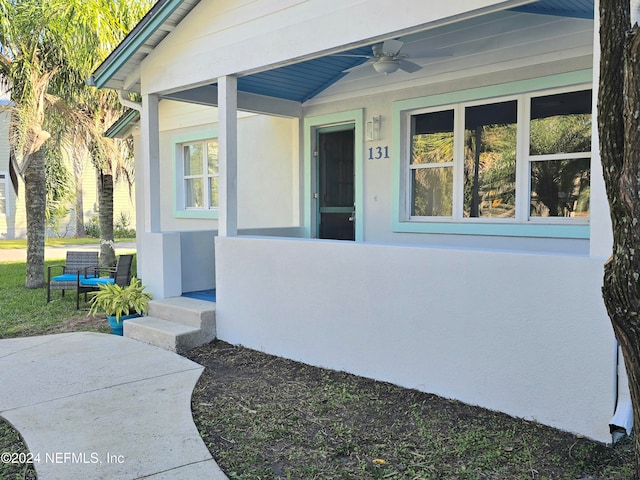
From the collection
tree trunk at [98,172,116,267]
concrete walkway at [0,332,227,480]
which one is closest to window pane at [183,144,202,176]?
tree trunk at [98,172,116,267]

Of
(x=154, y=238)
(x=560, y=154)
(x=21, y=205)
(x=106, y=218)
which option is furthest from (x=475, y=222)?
(x=21, y=205)

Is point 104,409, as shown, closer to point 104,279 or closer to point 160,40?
point 160,40

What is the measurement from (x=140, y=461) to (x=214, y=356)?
2.37 metres

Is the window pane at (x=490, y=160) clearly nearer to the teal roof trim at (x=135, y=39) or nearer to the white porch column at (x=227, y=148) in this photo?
the white porch column at (x=227, y=148)

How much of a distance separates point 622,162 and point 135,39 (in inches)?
238

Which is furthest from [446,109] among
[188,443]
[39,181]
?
[39,181]

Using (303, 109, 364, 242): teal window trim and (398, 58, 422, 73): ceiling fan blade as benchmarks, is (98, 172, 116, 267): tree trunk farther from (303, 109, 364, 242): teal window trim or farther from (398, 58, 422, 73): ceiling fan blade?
(398, 58, 422, 73): ceiling fan blade

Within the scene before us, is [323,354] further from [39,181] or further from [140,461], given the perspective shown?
[39,181]

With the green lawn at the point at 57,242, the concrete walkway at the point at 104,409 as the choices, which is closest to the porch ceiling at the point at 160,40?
the concrete walkway at the point at 104,409

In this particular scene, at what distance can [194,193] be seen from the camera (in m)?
10.0

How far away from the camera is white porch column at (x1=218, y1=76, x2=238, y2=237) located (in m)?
6.15

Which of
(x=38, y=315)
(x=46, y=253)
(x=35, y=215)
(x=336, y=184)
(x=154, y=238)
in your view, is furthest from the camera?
(x=46, y=253)

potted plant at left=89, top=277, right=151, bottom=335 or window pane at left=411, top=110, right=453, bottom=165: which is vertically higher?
window pane at left=411, top=110, right=453, bottom=165

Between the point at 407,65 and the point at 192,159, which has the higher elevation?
the point at 407,65
